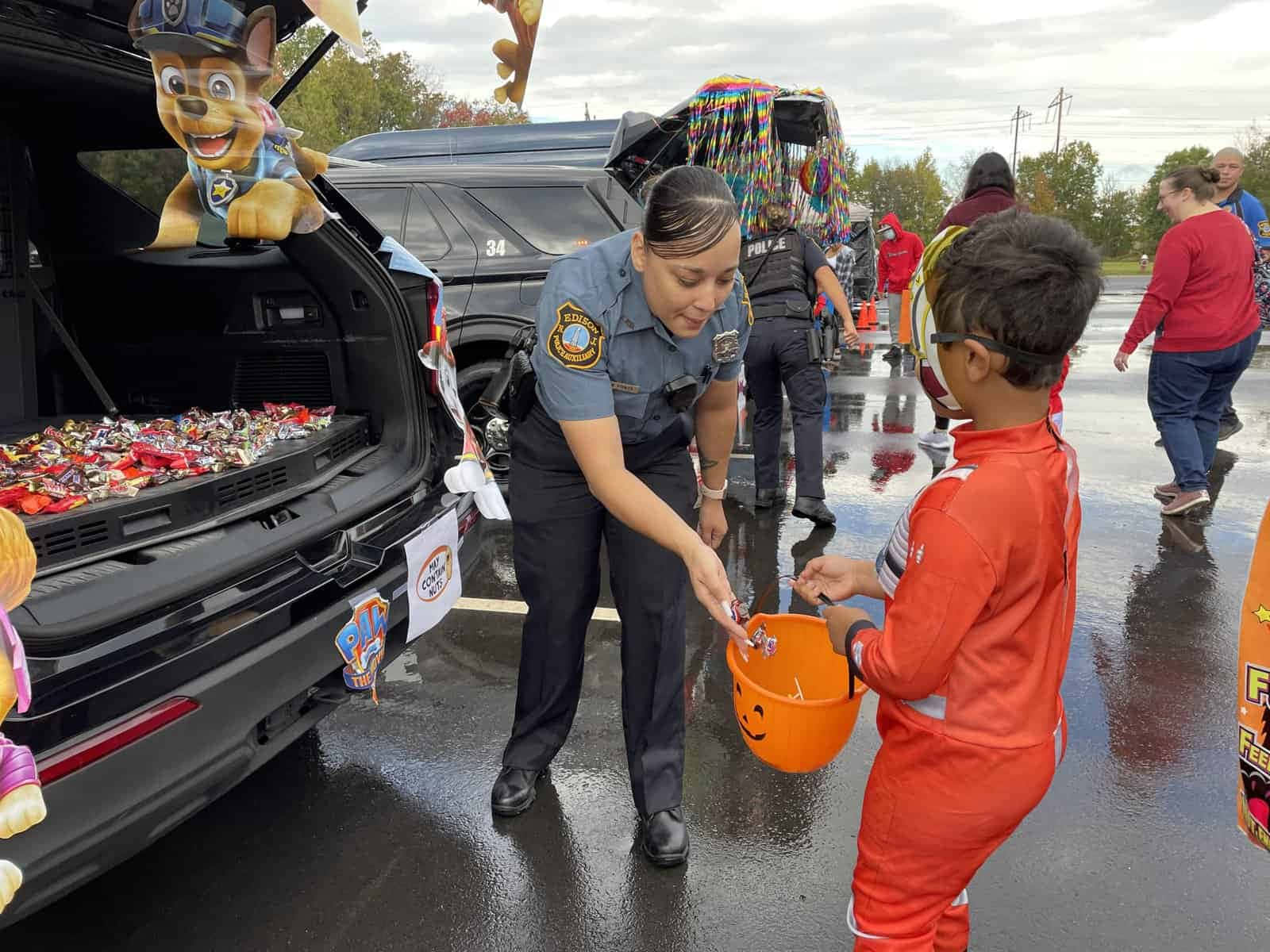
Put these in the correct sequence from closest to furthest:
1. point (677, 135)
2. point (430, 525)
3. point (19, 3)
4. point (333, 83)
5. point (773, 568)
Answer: point (19, 3) < point (430, 525) < point (773, 568) < point (677, 135) < point (333, 83)

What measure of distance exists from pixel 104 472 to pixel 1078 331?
86.1 inches

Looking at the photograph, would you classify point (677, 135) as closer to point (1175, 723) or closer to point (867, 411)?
point (867, 411)

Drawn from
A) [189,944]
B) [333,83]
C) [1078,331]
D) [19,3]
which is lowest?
[189,944]

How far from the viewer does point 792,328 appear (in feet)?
16.0

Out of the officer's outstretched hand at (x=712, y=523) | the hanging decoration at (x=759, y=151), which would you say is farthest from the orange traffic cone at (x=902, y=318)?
the officer's outstretched hand at (x=712, y=523)

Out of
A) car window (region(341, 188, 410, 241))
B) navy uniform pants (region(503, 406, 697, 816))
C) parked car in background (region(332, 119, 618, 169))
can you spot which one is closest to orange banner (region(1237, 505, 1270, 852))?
navy uniform pants (region(503, 406, 697, 816))

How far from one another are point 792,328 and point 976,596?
3700 mm

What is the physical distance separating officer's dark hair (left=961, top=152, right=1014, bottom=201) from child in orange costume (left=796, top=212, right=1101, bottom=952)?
2958mm

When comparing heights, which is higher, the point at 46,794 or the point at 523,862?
the point at 46,794

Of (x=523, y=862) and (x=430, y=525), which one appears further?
(x=430, y=525)

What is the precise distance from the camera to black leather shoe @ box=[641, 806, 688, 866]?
89.4 inches

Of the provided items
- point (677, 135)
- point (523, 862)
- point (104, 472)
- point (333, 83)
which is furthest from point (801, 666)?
point (333, 83)

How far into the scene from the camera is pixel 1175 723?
9.68 ft

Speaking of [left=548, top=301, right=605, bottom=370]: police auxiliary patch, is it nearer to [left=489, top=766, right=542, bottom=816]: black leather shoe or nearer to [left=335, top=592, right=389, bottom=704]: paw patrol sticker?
[left=335, top=592, right=389, bottom=704]: paw patrol sticker
